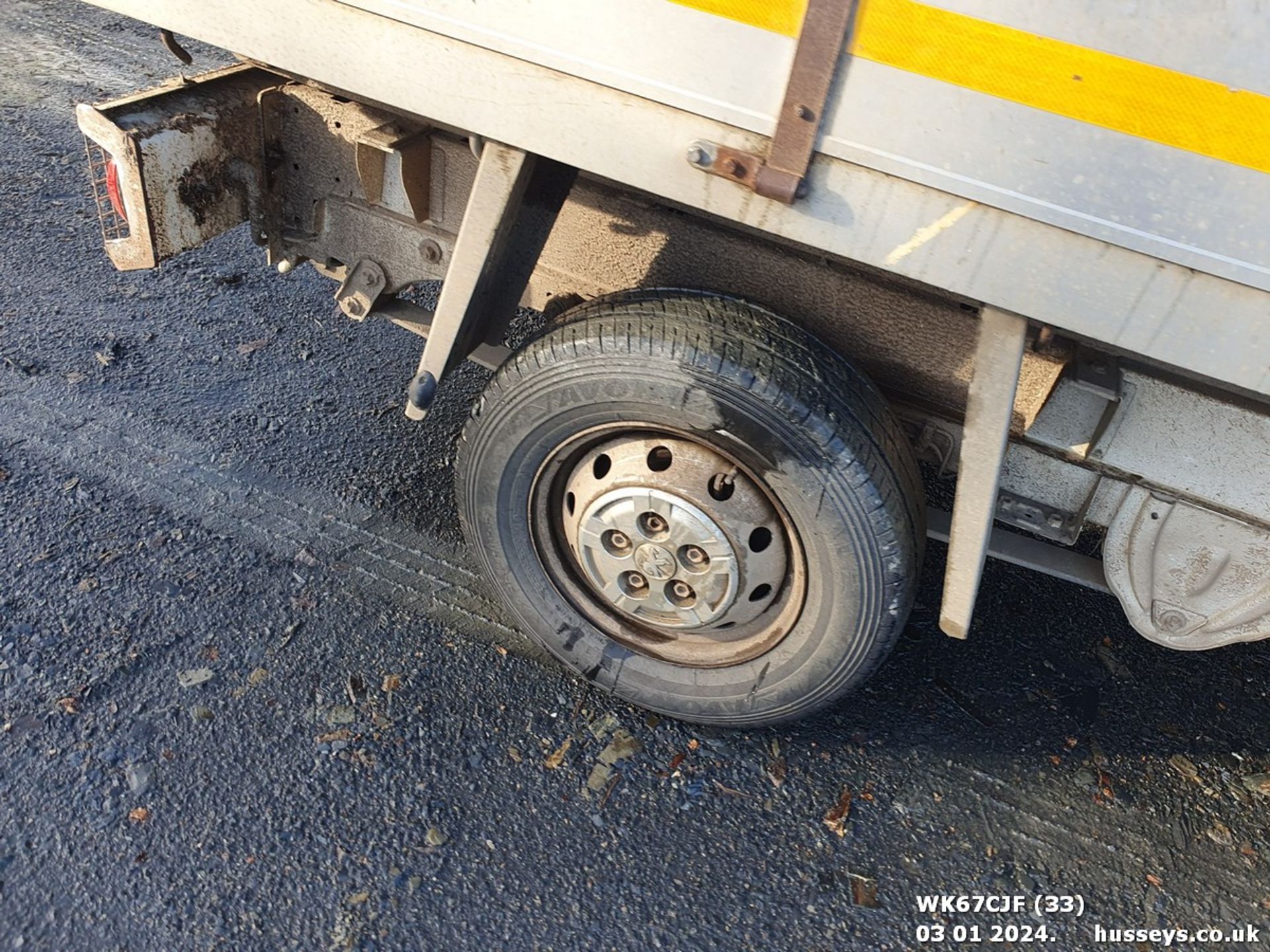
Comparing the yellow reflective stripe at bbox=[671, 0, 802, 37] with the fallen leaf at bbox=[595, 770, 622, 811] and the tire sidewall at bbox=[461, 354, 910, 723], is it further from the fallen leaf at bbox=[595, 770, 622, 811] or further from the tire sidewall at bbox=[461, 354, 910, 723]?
the fallen leaf at bbox=[595, 770, 622, 811]

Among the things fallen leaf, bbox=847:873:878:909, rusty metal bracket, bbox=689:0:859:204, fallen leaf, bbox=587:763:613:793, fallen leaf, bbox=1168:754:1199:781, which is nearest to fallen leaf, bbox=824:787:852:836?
fallen leaf, bbox=847:873:878:909

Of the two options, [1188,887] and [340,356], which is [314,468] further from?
[1188,887]

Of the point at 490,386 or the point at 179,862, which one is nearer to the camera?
the point at 179,862

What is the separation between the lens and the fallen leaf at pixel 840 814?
2402mm

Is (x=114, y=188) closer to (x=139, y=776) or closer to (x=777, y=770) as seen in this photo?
(x=139, y=776)

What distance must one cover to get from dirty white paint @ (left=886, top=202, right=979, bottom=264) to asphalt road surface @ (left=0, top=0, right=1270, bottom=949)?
1.38 m

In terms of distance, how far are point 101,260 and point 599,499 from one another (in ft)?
8.91

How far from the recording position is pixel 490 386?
232cm

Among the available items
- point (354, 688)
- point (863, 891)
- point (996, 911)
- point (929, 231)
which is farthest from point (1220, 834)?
point (354, 688)

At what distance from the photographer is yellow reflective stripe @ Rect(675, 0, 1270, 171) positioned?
146cm

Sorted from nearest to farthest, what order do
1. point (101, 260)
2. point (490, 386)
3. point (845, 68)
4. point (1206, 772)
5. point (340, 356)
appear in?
point (845, 68), point (490, 386), point (1206, 772), point (340, 356), point (101, 260)

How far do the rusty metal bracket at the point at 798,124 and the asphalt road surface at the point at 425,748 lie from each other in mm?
1468

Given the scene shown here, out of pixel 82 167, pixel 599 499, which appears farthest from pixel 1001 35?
pixel 82 167

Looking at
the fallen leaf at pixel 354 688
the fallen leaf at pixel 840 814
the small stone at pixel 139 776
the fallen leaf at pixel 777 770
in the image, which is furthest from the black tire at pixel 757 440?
the small stone at pixel 139 776
